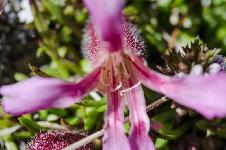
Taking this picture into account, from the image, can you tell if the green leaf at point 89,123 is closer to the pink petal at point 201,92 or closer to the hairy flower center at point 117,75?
the hairy flower center at point 117,75

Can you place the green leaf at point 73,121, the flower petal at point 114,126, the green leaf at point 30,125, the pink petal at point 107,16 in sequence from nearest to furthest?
the pink petal at point 107,16
the flower petal at point 114,126
the green leaf at point 30,125
the green leaf at point 73,121

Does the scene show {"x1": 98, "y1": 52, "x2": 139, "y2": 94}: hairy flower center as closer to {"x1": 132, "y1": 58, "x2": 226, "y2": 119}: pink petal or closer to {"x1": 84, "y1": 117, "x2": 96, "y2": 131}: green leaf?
{"x1": 132, "y1": 58, "x2": 226, "y2": 119}: pink petal

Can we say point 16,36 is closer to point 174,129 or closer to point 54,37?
point 54,37

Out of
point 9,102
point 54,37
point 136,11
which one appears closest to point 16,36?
point 54,37

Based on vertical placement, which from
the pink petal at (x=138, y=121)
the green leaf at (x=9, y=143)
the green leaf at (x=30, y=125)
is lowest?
the green leaf at (x=9, y=143)

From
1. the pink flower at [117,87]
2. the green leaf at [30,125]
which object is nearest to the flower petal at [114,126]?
the pink flower at [117,87]

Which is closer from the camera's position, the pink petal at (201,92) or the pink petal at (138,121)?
the pink petal at (201,92)

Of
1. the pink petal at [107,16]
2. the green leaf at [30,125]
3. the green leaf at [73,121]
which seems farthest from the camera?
the green leaf at [73,121]
